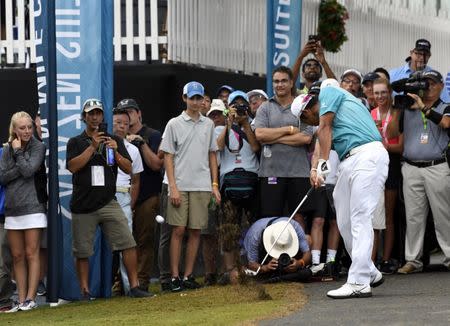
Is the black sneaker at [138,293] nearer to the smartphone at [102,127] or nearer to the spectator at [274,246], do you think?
the spectator at [274,246]

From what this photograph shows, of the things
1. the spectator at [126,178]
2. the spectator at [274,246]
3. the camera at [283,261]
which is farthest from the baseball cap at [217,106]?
the camera at [283,261]

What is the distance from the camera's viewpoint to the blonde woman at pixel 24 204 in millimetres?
14969

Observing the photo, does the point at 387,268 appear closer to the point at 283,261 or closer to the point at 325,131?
the point at 283,261

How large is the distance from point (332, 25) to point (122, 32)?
6.44 meters

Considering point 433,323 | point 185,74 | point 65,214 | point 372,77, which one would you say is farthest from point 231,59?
point 433,323

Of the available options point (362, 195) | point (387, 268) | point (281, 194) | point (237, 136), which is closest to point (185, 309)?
point (362, 195)

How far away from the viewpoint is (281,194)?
1584cm

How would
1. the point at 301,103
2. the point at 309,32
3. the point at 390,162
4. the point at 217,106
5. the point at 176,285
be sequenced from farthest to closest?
the point at 309,32 < the point at 217,106 < the point at 390,162 < the point at 176,285 < the point at 301,103

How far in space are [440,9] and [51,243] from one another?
2128cm

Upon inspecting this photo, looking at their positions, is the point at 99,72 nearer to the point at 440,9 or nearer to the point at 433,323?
the point at 433,323

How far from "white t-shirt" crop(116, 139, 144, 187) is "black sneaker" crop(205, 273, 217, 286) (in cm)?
130

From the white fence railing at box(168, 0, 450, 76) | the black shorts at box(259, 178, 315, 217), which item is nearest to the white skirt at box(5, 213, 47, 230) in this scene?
the black shorts at box(259, 178, 315, 217)

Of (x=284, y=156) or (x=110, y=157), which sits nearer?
(x=110, y=157)

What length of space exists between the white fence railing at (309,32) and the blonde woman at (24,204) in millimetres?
5489
